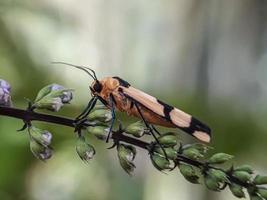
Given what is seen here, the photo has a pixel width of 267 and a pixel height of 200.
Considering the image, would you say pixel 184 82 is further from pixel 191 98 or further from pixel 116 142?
pixel 116 142

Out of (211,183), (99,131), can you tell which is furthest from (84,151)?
(211,183)

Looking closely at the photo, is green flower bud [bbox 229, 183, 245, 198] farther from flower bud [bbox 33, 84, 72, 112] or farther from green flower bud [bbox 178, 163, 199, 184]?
flower bud [bbox 33, 84, 72, 112]

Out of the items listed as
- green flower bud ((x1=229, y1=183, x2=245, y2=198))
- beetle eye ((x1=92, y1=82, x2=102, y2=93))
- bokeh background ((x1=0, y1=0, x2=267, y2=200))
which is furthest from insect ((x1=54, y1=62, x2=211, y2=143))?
bokeh background ((x1=0, y1=0, x2=267, y2=200))

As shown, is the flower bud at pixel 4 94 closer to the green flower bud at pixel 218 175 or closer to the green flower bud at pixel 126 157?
the green flower bud at pixel 126 157

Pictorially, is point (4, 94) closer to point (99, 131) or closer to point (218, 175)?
point (99, 131)

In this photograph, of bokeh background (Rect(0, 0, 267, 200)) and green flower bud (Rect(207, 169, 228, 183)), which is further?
bokeh background (Rect(0, 0, 267, 200))

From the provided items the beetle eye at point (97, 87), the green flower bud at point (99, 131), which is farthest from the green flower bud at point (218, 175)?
the beetle eye at point (97, 87)
